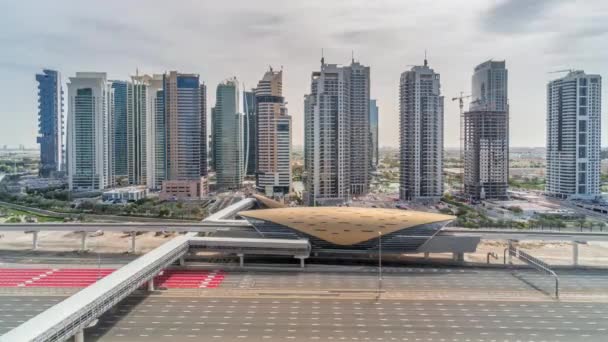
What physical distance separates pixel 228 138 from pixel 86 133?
125ft

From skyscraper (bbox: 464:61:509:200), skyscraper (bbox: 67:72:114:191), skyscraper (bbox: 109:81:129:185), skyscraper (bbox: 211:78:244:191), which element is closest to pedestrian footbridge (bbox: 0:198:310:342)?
skyscraper (bbox: 67:72:114:191)

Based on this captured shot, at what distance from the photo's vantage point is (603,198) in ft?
349

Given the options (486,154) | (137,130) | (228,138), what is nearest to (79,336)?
(486,154)

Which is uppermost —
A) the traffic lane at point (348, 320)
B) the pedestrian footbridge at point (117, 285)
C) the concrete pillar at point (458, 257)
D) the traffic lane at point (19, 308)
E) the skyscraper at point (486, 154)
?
the skyscraper at point (486, 154)

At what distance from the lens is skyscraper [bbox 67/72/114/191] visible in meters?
117

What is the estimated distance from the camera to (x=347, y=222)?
171ft

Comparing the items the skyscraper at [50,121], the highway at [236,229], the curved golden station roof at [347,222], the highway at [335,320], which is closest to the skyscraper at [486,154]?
the highway at [236,229]

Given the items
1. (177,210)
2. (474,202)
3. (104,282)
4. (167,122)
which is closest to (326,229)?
(104,282)

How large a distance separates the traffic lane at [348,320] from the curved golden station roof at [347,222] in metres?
14.6

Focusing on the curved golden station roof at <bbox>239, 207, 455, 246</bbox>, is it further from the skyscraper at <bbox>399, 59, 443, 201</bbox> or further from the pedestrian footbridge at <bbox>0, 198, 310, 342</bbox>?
the skyscraper at <bbox>399, 59, 443, 201</bbox>

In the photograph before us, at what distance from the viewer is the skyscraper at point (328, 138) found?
103m

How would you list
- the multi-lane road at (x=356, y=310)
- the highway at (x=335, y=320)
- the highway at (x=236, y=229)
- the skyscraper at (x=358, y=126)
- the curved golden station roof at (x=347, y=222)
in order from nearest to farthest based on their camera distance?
the highway at (x=335, y=320)
the multi-lane road at (x=356, y=310)
the curved golden station roof at (x=347, y=222)
the highway at (x=236, y=229)
the skyscraper at (x=358, y=126)

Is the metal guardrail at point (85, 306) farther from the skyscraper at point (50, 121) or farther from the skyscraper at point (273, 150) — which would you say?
the skyscraper at point (50, 121)

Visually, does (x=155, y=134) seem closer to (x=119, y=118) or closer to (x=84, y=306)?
(x=119, y=118)
